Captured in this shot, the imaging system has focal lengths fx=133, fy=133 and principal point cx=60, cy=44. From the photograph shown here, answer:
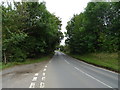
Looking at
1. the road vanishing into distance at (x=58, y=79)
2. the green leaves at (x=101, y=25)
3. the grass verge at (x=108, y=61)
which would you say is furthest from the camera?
the green leaves at (x=101, y=25)

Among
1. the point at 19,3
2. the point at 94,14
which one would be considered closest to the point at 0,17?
the point at 19,3

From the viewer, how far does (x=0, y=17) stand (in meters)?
15.1

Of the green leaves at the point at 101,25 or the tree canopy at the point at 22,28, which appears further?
the green leaves at the point at 101,25

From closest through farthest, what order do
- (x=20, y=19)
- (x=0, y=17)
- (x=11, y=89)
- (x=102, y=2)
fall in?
(x=11, y=89), (x=0, y=17), (x=20, y=19), (x=102, y=2)

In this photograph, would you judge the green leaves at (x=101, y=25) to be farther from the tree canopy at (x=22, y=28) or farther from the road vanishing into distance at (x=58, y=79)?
the road vanishing into distance at (x=58, y=79)

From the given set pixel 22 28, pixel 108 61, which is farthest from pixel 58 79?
pixel 22 28

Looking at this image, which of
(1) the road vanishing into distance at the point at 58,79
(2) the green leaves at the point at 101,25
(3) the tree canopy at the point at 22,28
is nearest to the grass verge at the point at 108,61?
(2) the green leaves at the point at 101,25

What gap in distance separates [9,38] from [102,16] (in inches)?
701

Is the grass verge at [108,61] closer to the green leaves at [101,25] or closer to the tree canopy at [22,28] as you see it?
the green leaves at [101,25]

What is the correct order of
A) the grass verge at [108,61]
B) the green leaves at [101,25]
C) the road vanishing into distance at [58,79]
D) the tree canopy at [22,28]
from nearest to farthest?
the road vanishing into distance at [58,79] < the grass verge at [108,61] < the tree canopy at [22,28] < the green leaves at [101,25]

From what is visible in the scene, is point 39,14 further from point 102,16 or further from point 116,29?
point 116,29

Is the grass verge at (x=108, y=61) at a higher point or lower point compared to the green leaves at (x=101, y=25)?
lower

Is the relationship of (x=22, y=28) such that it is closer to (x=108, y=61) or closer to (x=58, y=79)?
(x=108, y=61)

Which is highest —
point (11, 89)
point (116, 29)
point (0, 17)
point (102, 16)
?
point (102, 16)
